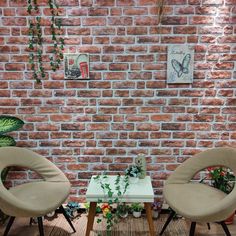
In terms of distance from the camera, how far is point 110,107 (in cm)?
279

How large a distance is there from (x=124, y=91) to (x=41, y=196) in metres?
1.21

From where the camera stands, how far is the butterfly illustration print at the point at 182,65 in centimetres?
268

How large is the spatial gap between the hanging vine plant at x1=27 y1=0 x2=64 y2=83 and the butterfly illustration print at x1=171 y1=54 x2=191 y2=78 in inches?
41.9

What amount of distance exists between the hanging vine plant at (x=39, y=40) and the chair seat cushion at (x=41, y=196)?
993 millimetres

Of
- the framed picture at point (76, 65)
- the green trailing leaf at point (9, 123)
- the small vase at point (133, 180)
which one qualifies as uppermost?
the framed picture at point (76, 65)

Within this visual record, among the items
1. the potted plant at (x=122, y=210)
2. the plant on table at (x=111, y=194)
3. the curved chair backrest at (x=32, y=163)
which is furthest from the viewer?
the potted plant at (x=122, y=210)

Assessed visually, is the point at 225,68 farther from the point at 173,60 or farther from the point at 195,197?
the point at 195,197

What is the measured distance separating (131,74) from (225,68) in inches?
34.8

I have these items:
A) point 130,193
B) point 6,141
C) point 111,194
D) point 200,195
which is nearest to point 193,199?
point 200,195

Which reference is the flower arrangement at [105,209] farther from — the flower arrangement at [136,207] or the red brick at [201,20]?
the red brick at [201,20]

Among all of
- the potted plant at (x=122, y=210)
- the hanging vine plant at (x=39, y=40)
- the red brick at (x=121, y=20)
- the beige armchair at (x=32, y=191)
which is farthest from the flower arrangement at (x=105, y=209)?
the red brick at (x=121, y=20)

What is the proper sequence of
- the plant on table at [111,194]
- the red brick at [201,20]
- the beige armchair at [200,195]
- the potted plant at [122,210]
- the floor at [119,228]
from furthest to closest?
the potted plant at [122,210], the red brick at [201,20], the floor at [119,228], the plant on table at [111,194], the beige armchair at [200,195]

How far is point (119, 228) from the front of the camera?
2.60 metres

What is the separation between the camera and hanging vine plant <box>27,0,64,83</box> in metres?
2.64
